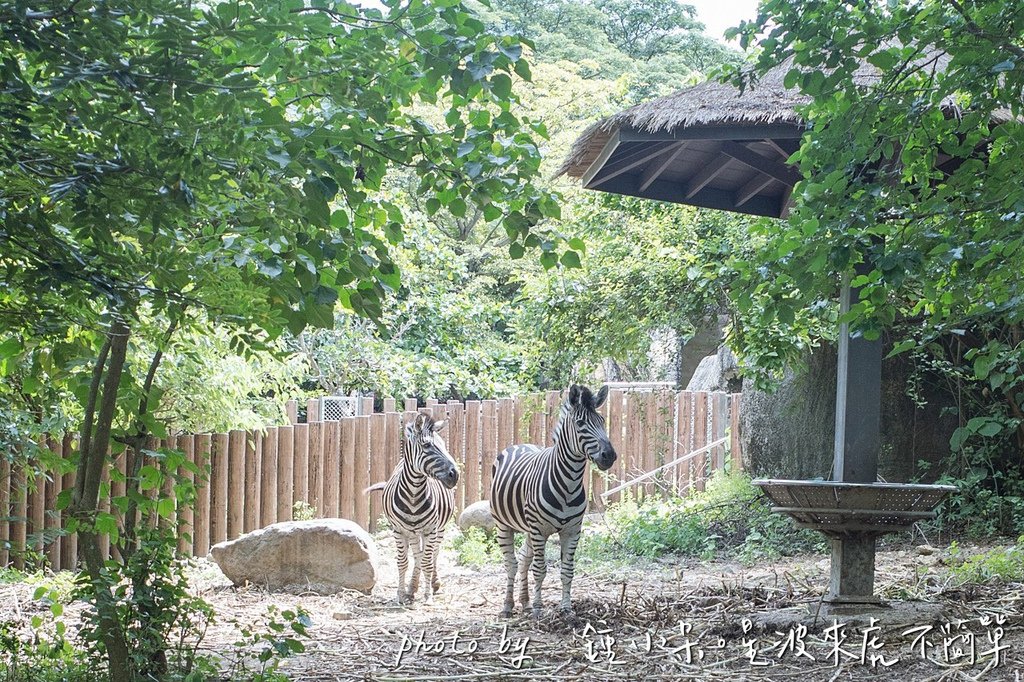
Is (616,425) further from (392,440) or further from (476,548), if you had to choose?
(476,548)

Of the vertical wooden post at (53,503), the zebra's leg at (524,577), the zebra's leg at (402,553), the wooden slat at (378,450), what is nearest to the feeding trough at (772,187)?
the zebra's leg at (524,577)

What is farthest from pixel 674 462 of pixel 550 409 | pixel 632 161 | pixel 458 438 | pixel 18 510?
pixel 18 510

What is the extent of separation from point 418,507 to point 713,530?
359 cm

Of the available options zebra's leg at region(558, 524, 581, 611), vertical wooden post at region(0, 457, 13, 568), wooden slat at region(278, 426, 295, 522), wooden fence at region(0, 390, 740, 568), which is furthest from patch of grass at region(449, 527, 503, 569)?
vertical wooden post at region(0, 457, 13, 568)

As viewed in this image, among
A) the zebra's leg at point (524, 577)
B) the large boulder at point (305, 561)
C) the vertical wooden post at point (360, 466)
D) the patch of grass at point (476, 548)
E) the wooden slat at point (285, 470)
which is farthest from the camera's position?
the vertical wooden post at point (360, 466)

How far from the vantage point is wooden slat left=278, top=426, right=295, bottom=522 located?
10297mm

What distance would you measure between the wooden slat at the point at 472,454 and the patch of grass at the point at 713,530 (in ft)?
5.62

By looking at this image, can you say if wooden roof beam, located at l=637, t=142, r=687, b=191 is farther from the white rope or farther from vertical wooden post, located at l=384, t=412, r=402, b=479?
the white rope

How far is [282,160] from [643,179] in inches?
226

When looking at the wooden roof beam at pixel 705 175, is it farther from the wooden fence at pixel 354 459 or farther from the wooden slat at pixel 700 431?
the wooden slat at pixel 700 431

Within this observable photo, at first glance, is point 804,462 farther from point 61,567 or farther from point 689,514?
point 61,567

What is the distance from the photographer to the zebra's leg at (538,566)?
6.52 metres

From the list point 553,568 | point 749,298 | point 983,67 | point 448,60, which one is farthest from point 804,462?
point 448,60

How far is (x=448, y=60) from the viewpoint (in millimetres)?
3039
